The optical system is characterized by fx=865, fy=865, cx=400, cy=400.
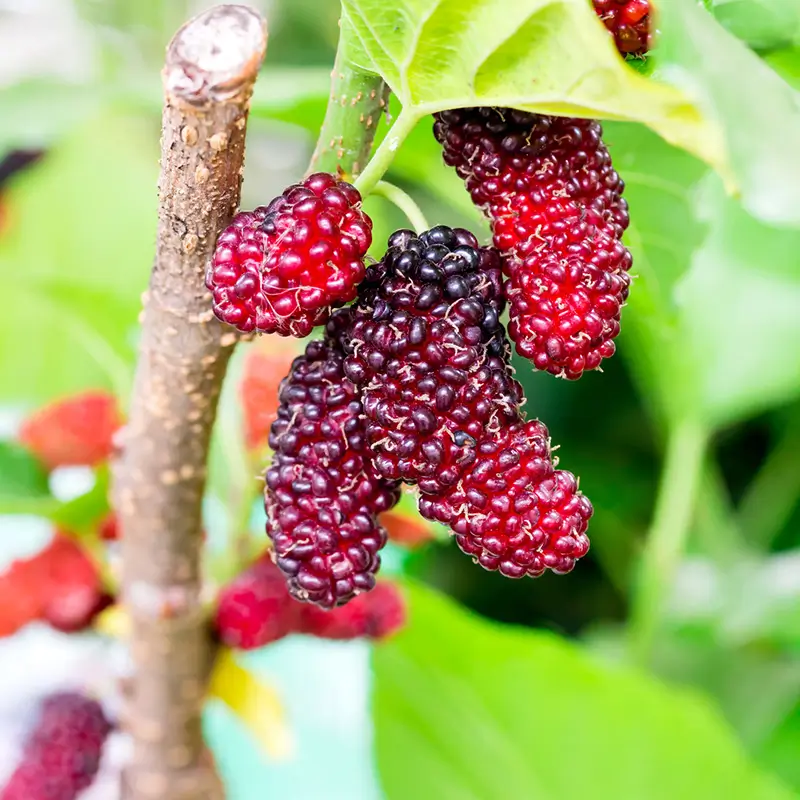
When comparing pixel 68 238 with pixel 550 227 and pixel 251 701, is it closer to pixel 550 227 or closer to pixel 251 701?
pixel 251 701

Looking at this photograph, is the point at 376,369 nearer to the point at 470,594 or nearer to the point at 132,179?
the point at 470,594

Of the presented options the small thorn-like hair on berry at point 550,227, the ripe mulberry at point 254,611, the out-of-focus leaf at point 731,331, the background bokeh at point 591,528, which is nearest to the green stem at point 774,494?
the background bokeh at point 591,528

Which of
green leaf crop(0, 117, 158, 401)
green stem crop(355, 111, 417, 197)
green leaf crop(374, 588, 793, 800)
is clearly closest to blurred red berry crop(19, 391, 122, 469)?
green leaf crop(374, 588, 793, 800)

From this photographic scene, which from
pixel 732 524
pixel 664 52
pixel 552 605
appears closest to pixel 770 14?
pixel 664 52

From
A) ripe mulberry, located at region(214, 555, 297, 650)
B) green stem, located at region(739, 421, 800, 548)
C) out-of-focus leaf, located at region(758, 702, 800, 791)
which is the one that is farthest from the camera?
green stem, located at region(739, 421, 800, 548)

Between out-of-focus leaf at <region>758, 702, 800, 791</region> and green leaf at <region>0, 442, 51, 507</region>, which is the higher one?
green leaf at <region>0, 442, 51, 507</region>

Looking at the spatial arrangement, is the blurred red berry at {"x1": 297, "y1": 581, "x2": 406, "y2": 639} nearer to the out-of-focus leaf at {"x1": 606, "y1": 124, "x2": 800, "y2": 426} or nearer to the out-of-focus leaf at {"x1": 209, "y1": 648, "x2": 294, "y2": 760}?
the out-of-focus leaf at {"x1": 209, "y1": 648, "x2": 294, "y2": 760}
